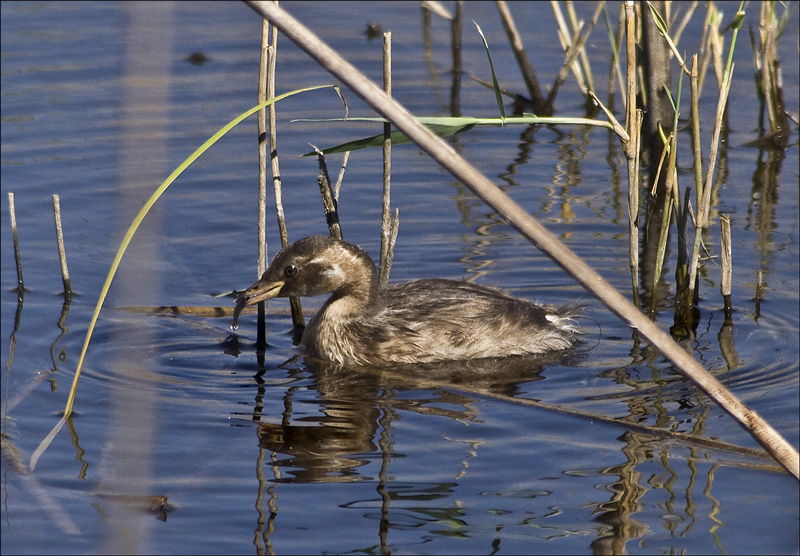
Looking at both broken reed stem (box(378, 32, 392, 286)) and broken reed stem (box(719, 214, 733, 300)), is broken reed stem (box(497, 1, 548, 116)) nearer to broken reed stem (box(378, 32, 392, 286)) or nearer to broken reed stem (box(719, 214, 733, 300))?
broken reed stem (box(378, 32, 392, 286))

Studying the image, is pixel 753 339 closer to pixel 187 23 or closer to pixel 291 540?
pixel 291 540

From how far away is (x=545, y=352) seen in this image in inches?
249

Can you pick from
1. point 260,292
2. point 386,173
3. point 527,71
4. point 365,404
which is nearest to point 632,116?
point 386,173

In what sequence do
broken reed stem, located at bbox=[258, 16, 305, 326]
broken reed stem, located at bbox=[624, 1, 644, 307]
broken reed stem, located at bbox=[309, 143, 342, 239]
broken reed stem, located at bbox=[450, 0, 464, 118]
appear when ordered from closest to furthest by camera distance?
1. broken reed stem, located at bbox=[624, 1, 644, 307]
2. broken reed stem, located at bbox=[258, 16, 305, 326]
3. broken reed stem, located at bbox=[309, 143, 342, 239]
4. broken reed stem, located at bbox=[450, 0, 464, 118]

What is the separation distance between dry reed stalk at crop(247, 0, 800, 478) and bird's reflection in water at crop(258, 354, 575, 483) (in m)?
2.17

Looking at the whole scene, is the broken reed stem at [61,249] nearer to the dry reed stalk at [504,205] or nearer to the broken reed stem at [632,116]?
the broken reed stem at [632,116]

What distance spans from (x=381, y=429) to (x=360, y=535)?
1100 mm

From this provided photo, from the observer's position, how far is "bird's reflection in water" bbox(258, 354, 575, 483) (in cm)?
489

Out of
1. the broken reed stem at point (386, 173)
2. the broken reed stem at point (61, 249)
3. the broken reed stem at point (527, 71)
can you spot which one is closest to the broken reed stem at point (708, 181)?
the broken reed stem at point (386, 173)

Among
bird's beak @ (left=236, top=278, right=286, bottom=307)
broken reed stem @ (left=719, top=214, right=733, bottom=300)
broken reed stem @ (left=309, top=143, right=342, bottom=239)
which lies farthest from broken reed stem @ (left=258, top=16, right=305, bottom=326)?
broken reed stem @ (left=719, top=214, right=733, bottom=300)

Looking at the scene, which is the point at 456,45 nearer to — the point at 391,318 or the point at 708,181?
the point at 391,318

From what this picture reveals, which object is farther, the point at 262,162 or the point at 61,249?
the point at 61,249

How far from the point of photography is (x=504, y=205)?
2.50m

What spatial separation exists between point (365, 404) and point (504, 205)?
3.24 m
